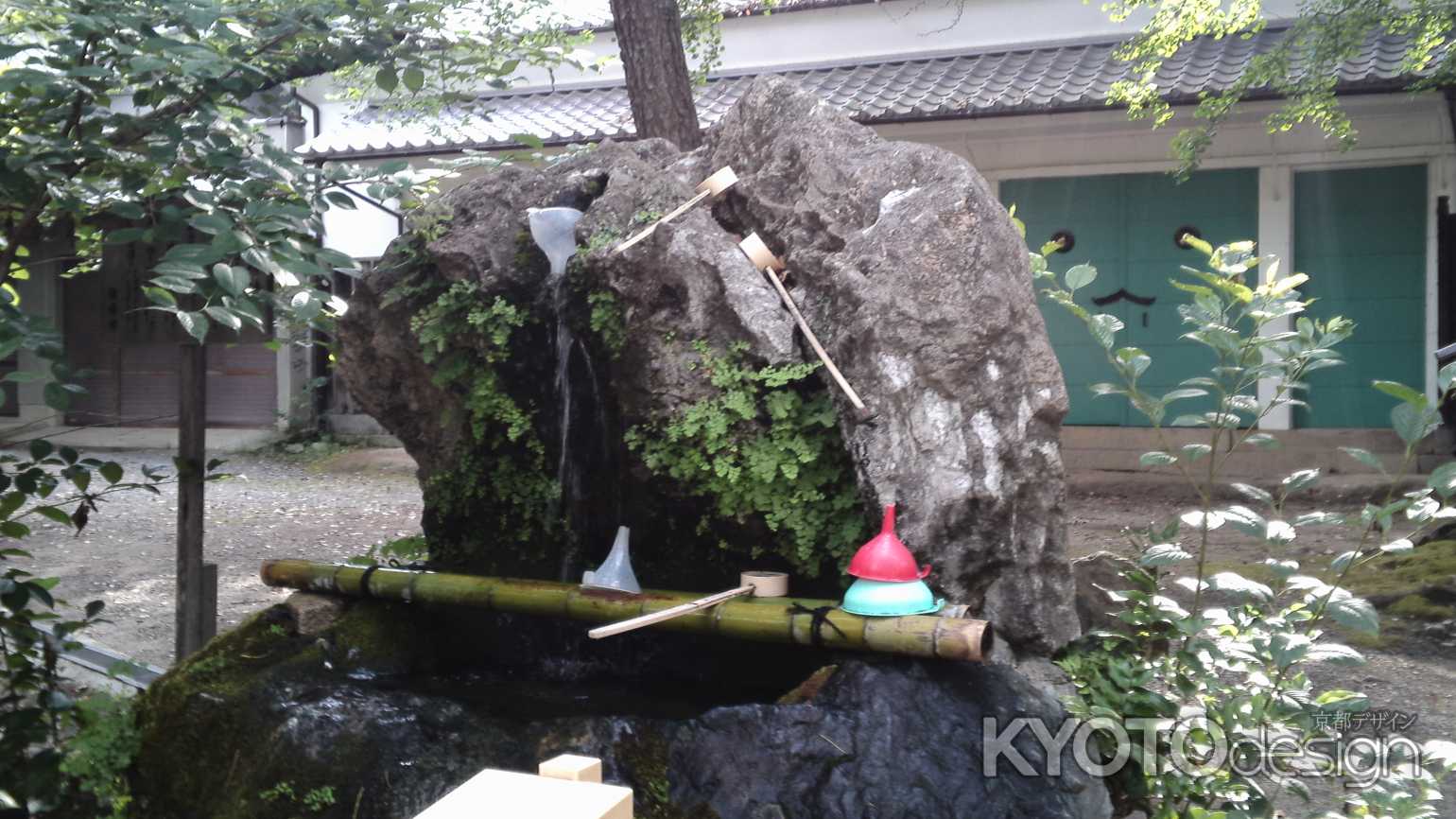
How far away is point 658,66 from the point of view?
5883 mm

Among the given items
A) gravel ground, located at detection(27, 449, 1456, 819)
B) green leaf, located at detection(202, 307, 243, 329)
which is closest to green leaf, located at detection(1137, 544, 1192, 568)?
gravel ground, located at detection(27, 449, 1456, 819)

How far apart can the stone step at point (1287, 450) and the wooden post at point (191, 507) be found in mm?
6729

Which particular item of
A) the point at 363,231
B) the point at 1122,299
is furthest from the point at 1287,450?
the point at 363,231

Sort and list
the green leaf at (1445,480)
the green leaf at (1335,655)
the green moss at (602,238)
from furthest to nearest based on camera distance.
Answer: the green moss at (602,238) < the green leaf at (1335,655) < the green leaf at (1445,480)

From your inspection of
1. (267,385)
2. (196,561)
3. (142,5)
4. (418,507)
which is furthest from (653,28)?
(267,385)

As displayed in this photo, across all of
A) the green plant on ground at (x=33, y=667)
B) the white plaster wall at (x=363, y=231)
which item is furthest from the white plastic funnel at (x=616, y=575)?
the white plaster wall at (x=363, y=231)

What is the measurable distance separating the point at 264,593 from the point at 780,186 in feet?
14.9

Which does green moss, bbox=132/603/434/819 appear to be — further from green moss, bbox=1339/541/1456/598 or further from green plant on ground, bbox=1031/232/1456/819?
green moss, bbox=1339/541/1456/598

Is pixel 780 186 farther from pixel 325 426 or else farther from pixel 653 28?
pixel 325 426

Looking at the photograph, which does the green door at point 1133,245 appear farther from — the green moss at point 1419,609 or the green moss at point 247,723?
the green moss at point 247,723

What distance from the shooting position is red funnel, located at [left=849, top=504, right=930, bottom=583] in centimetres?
319

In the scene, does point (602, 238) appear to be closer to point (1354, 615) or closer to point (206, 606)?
point (206, 606)

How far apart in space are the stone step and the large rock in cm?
550

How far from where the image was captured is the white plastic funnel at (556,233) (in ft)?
13.7
